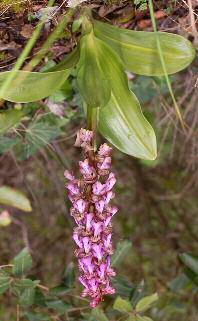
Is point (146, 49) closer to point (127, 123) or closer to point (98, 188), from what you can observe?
point (127, 123)

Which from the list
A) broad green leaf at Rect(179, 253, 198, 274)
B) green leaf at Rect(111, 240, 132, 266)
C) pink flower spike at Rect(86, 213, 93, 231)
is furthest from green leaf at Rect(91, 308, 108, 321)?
pink flower spike at Rect(86, 213, 93, 231)

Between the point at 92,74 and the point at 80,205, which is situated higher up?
the point at 92,74

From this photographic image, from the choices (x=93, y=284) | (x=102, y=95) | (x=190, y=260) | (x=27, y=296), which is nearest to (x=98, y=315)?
(x=27, y=296)

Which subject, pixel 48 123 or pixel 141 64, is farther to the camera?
pixel 48 123

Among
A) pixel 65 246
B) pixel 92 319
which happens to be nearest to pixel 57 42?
pixel 92 319

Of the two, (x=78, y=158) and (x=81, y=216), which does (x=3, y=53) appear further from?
(x=78, y=158)

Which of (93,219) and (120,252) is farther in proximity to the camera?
(120,252)
